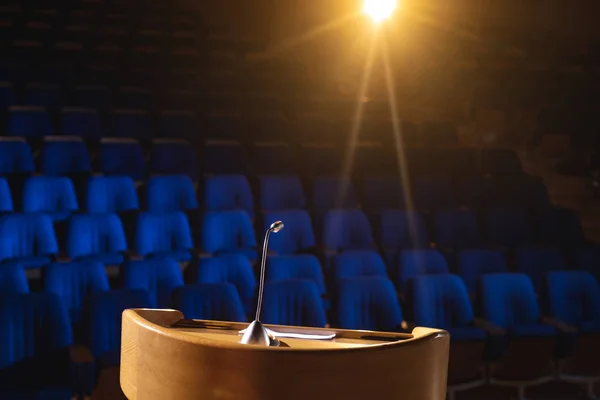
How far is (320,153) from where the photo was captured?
1.79 metres

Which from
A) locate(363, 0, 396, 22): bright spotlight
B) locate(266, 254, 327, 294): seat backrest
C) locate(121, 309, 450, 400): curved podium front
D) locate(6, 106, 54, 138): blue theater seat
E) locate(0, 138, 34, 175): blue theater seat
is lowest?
locate(121, 309, 450, 400): curved podium front

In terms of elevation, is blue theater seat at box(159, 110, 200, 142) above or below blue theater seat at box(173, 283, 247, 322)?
above

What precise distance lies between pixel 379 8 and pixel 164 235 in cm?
132

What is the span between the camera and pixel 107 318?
93 centimetres

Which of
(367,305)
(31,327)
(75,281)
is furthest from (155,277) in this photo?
(367,305)

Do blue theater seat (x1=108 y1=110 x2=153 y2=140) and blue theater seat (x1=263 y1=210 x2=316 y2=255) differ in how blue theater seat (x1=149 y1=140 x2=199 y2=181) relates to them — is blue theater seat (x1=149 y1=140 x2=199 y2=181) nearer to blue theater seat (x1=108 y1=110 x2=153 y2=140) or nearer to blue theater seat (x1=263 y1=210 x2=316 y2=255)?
blue theater seat (x1=108 y1=110 x2=153 y2=140)

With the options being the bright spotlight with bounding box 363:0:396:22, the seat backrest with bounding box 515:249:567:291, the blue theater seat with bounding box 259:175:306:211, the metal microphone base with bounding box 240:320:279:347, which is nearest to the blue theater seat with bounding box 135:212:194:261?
the blue theater seat with bounding box 259:175:306:211

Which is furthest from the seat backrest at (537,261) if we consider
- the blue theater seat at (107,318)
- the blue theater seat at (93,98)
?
the blue theater seat at (93,98)

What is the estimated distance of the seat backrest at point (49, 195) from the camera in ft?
4.50

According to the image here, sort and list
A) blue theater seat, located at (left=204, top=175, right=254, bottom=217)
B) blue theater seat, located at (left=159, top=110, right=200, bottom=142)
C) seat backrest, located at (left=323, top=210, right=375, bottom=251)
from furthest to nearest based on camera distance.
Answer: blue theater seat, located at (left=159, top=110, right=200, bottom=142) → blue theater seat, located at (left=204, top=175, right=254, bottom=217) → seat backrest, located at (left=323, top=210, right=375, bottom=251)

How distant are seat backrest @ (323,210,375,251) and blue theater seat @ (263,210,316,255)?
4cm

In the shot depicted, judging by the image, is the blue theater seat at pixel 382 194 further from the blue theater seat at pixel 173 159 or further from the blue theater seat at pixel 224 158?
the blue theater seat at pixel 173 159

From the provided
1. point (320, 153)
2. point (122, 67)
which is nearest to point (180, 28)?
point (122, 67)

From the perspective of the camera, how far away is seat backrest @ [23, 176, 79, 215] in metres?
1.37
